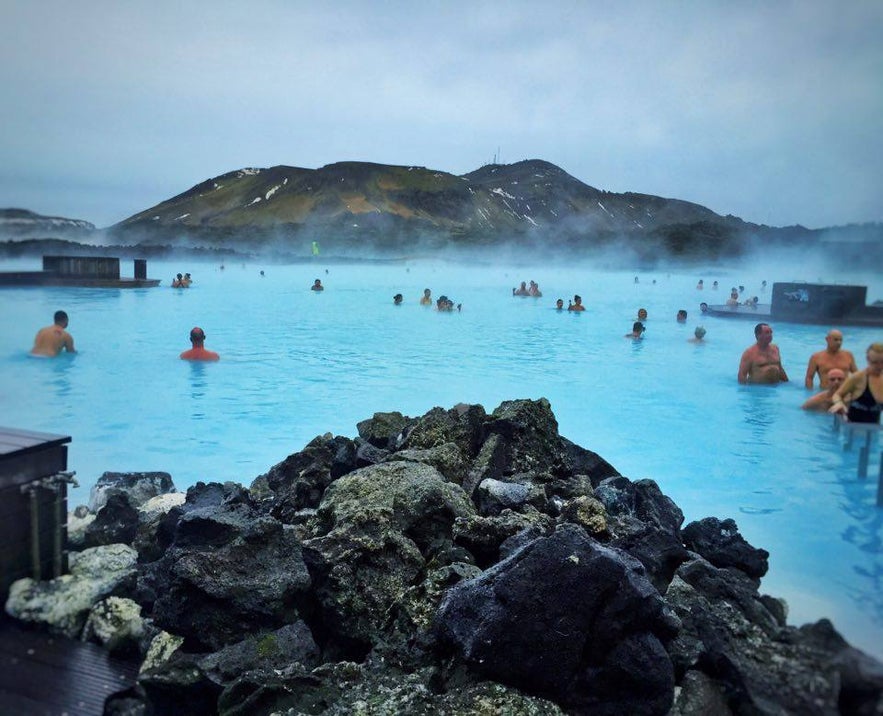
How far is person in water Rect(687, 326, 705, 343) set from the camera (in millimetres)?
6047

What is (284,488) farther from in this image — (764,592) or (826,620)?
(826,620)

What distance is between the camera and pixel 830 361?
231 cm

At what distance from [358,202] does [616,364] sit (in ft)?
37.6

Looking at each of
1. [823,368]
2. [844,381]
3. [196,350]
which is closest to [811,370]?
[823,368]

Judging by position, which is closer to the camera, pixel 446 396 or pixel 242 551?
pixel 242 551

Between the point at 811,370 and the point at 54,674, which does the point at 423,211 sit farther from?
the point at 54,674

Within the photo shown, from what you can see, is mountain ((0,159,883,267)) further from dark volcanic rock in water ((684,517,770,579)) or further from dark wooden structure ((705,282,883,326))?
dark volcanic rock in water ((684,517,770,579))

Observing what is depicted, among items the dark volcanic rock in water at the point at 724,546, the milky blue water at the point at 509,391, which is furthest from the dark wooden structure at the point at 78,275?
the dark volcanic rock in water at the point at 724,546

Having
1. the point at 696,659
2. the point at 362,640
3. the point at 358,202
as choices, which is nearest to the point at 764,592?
the point at 696,659

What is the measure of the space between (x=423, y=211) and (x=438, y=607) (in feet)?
57.0

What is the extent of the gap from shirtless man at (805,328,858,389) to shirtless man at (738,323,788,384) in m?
0.70

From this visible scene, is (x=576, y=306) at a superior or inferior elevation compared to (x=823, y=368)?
inferior

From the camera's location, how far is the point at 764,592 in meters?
2.39

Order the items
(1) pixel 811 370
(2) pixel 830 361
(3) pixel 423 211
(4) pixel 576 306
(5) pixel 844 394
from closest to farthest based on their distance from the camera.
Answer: (5) pixel 844 394 → (2) pixel 830 361 → (1) pixel 811 370 → (4) pixel 576 306 → (3) pixel 423 211
